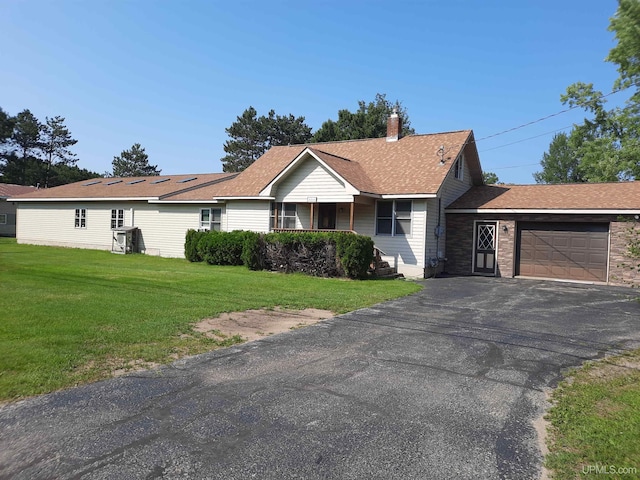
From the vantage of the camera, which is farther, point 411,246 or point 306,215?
point 306,215

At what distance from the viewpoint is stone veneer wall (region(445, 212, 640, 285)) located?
1521 cm

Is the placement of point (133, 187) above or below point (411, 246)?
above

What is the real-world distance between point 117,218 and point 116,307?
17.2 metres

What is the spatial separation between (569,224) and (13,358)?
55.9 feet

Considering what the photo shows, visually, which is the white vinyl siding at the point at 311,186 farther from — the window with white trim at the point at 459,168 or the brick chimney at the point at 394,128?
the brick chimney at the point at 394,128

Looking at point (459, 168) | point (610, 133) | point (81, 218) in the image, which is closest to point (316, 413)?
point (459, 168)

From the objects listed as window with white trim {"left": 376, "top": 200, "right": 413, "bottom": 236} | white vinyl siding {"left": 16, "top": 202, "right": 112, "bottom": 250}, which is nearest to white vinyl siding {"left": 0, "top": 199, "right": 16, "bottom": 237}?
white vinyl siding {"left": 16, "top": 202, "right": 112, "bottom": 250}

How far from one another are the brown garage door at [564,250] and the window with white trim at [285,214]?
9.10 metres

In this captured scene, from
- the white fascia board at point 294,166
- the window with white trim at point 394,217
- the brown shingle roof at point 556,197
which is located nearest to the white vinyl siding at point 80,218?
the white fascia board at point 294,166

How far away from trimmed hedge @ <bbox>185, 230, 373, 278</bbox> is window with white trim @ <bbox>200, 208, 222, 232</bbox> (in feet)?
8.64

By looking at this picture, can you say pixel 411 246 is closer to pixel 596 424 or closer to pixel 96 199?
pixel 596 424

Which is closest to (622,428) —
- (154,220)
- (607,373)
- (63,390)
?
(607,373)

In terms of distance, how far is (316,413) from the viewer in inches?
158

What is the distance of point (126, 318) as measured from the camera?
7348mm
